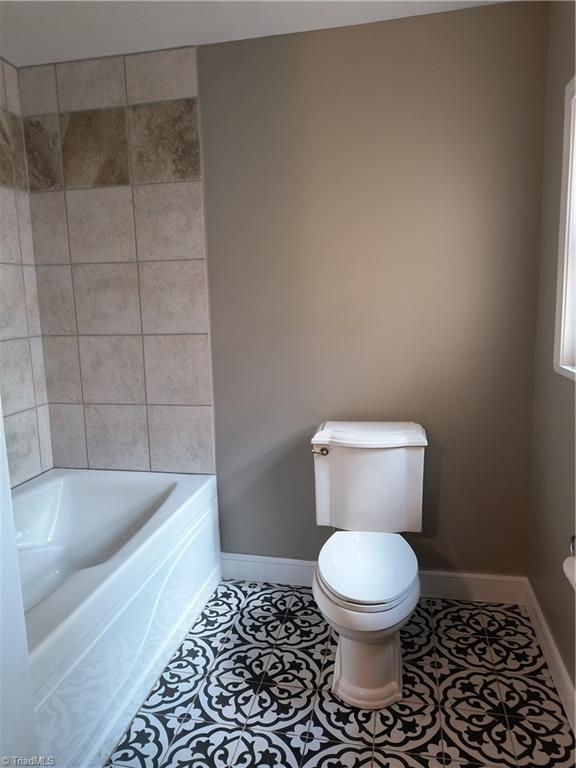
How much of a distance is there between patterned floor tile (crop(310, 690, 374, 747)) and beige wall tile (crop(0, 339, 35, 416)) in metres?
1.76

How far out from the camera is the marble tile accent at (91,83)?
91.0 inches

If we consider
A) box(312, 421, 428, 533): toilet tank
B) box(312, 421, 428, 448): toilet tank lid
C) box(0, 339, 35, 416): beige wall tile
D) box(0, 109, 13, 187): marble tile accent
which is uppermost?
box(0, 109, 13, 187): marble tile accent

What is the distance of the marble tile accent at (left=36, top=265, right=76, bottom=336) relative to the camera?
8.23 feet

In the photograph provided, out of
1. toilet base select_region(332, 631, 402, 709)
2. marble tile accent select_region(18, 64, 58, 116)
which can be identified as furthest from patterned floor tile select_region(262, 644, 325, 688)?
marble tile accent select_region(18, 64, 58, 116)

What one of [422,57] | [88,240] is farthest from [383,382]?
[88,240]

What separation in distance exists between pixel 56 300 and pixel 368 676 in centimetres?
212

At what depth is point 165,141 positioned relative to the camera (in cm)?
231

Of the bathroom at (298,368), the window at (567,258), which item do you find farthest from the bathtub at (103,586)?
the window at (567,258)

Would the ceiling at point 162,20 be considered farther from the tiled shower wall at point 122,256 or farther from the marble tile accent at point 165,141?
the marble tile accent at point 165,141

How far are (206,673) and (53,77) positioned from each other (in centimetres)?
261

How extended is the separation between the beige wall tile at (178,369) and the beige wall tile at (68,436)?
431mm

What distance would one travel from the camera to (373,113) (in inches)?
84.0

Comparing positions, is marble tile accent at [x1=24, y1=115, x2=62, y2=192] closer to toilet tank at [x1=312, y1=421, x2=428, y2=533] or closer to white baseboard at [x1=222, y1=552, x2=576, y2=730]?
toilet tank at [x1=312, y1=421, x2=428, y2=533]

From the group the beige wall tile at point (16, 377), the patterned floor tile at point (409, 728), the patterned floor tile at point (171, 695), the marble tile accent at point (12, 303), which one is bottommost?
the patterned floor tile at point (409, 728)
